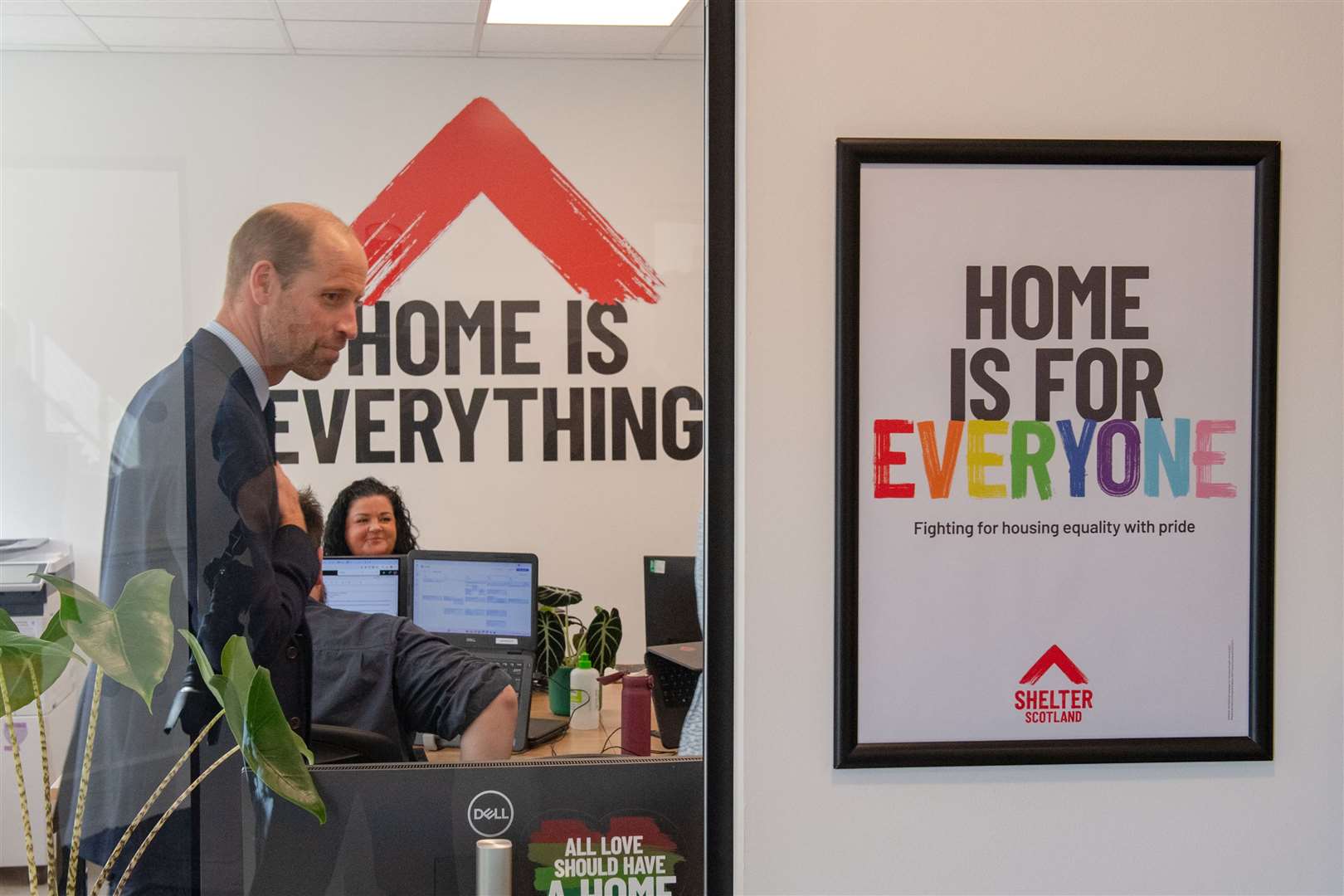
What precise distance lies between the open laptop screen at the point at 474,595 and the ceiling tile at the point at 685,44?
753 mm

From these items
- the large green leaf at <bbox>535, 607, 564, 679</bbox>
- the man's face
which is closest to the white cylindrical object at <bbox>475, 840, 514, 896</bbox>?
the large green leaf at <bbox>535, 607, 564, 679</bbox>

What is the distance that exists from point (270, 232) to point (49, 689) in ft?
2.28

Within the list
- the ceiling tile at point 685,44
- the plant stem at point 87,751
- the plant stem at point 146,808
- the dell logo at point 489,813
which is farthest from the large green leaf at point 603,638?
the ceiling tile at point 685,44

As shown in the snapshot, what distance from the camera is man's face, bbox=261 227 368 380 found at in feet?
4.78

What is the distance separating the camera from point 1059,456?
56.0 inches

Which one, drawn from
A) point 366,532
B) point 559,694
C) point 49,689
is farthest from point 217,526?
point 559,694

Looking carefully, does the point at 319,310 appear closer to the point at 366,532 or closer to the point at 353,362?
the point at 353,362

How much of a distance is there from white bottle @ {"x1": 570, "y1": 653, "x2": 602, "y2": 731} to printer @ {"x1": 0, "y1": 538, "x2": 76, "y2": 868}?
689 millimetres

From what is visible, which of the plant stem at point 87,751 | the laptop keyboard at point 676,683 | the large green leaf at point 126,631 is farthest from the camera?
the laptop keyboard at point 676,683

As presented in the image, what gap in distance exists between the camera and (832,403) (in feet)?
4.62

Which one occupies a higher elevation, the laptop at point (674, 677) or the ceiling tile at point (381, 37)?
the ceiling tile at point (381, 37)

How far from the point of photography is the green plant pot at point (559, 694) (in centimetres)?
148

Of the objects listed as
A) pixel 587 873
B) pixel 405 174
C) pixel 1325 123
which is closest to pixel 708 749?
pixel 587 873

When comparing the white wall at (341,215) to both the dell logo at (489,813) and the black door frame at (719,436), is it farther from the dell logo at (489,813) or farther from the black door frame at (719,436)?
the dell logo at (489,813)
